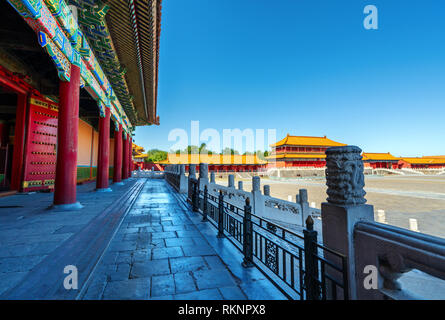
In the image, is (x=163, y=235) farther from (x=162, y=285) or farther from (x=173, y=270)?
(x=162, y=285)

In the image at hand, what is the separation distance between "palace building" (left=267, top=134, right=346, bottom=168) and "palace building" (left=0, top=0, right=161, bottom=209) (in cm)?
3405

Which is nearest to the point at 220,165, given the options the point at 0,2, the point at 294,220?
the point at 294,220

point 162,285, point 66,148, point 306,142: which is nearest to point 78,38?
point 66,148

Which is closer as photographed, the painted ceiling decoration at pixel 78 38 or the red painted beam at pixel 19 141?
the painted ceiling decoration at pixel 78 38

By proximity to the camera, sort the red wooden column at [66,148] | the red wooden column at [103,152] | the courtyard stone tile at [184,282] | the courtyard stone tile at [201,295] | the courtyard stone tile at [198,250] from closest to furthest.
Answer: the courtyard stone tile at [201,295] < the courtyard stone tile at [184,282] < the courtyard stone tile at [198,250] < the red wooden column at [66,148] < the red wooden column at [103,152]

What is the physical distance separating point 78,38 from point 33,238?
5312 millimetres

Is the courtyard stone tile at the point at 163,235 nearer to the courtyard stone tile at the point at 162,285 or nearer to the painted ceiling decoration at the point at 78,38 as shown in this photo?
the courtyard stone tile at the point at 162,285

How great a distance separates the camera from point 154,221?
4.93 metres

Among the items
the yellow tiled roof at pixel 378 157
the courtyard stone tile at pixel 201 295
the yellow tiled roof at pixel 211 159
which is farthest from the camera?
the yellow tiled roof at pixel 378 157

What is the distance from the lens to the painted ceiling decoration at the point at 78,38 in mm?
4121

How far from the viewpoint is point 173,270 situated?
2578 mm

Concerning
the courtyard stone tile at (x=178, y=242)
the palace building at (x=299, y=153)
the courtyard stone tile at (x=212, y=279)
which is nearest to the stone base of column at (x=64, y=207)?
the courtyard stone tile at (x=178, y=242)

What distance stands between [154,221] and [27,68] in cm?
786

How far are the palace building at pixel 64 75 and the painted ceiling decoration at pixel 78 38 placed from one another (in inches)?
0.8
